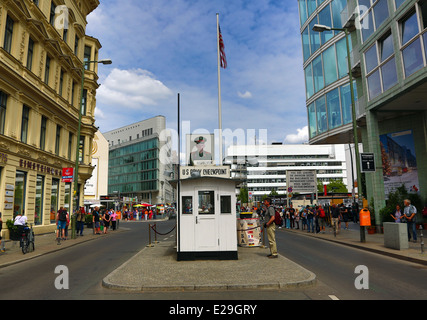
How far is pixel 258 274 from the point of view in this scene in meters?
7.73

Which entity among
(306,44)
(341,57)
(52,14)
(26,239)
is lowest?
(26,239)

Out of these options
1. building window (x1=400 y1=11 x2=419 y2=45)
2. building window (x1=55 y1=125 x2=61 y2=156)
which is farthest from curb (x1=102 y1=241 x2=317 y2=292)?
building window (x1=55 y1=125 x2=61 y2=156)

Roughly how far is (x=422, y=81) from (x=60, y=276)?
650 inches

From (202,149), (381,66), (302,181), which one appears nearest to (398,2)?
(381,66)

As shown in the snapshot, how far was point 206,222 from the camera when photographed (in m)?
10.2

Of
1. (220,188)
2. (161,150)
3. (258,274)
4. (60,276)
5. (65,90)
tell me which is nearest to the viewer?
(258,274)

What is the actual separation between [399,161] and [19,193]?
23.3 m

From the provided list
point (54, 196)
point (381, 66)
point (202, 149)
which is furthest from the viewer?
point (54, 196)

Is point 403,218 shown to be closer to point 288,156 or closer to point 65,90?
point 65,90

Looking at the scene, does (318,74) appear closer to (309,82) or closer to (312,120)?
(309,82)

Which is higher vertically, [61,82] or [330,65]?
[330,65]

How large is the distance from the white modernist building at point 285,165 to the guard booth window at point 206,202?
9086cm

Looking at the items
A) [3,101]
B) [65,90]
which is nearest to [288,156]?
[65,90]

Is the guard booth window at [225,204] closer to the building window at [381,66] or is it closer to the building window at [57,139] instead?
the building window at [381,66]
